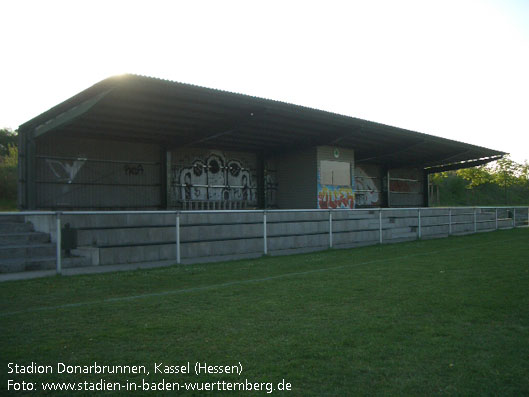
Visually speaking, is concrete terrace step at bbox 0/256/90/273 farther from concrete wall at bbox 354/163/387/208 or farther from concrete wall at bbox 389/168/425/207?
concrete wall at bbox 389/168/425/207

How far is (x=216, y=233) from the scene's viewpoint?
11.9 metres

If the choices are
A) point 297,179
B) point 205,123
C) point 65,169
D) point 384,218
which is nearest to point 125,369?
point 384,218

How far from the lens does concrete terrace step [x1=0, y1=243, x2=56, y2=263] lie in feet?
33.0

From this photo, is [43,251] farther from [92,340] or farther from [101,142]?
[101,142]

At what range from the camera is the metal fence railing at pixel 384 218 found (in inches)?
375

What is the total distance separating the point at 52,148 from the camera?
59.0 feet

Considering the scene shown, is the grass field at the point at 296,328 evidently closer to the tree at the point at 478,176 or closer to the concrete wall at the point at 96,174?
the concrete wall at the point at 96,174

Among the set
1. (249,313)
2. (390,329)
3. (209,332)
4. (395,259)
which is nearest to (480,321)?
(390,329)

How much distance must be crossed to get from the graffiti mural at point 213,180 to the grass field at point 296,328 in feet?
44.6

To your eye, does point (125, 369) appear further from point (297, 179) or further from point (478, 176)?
point (478, 176)

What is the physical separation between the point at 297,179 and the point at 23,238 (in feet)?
49.0

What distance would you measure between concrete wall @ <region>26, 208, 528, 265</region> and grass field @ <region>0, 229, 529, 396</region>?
6.53 ft

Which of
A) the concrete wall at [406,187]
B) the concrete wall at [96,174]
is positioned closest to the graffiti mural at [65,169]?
the concrete wall at [96,174]

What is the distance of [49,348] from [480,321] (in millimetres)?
4515
